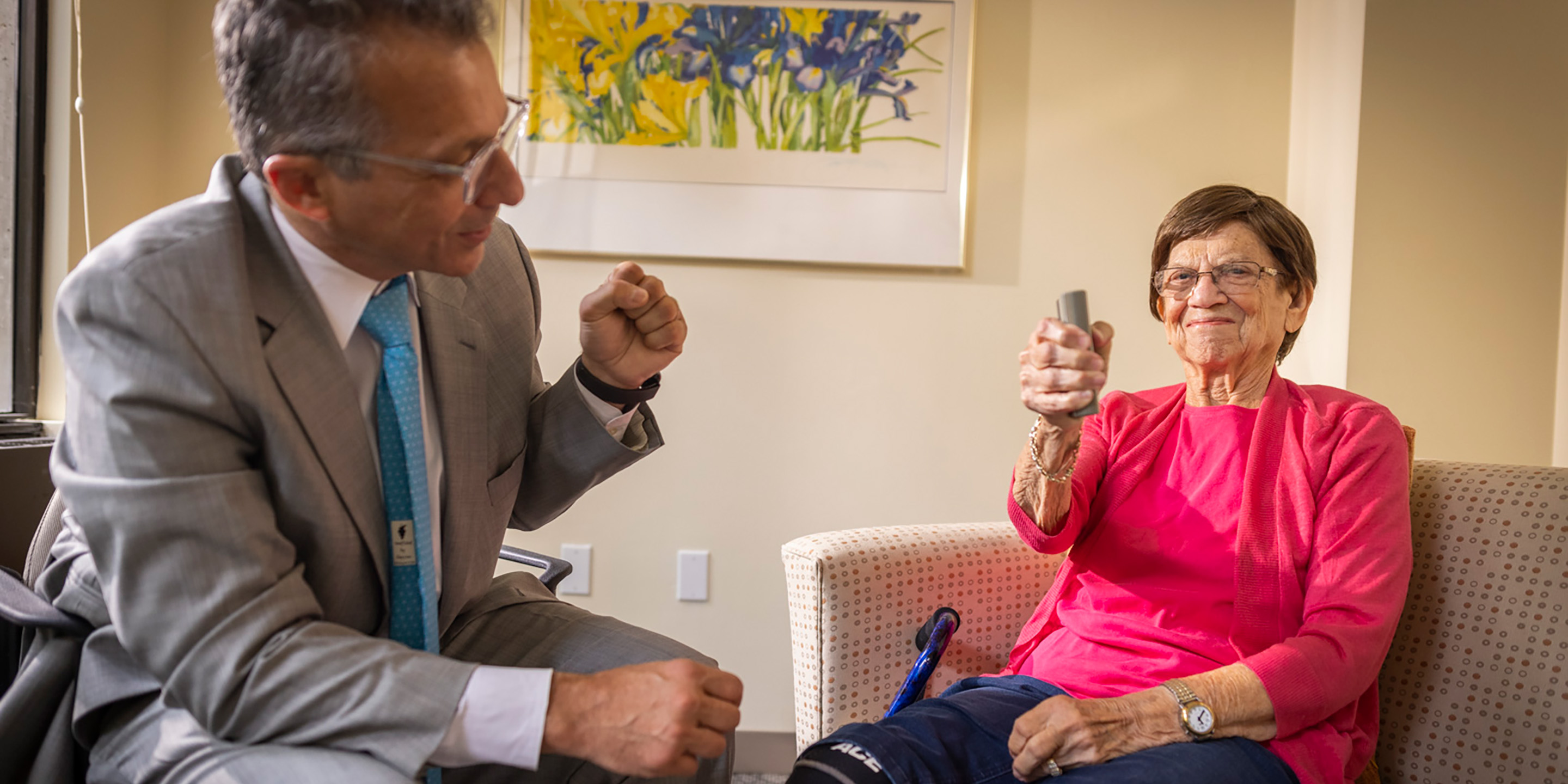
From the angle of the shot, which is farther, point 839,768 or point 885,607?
point 885,607

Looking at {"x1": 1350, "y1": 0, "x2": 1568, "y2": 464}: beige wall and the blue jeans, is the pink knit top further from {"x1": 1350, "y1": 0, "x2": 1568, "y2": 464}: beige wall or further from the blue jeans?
{"x1": 1350, "y1": 0, "x2": 1568, "y2": 464}: beige wall

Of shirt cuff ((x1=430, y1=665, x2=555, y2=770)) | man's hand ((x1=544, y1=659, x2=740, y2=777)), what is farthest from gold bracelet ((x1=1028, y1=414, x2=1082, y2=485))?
shirt cuff ((x1=430, y1=665, x2=555, y2=770))

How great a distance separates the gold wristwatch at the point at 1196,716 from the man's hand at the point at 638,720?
24.0 inches

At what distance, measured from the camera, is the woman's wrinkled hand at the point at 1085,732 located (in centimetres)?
115

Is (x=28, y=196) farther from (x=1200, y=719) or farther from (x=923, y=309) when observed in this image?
(x=1200, y=719)

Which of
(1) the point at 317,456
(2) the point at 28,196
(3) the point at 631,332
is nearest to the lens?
(1) the point at 317,456

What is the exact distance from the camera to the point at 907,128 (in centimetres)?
227

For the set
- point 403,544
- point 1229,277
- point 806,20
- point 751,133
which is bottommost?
point 403,544

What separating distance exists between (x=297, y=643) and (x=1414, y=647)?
142cm

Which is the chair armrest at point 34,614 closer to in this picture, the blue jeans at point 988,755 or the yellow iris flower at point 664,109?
the blue jeans at point 988,755

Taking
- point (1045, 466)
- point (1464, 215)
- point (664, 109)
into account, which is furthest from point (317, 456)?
point (1464, 215)

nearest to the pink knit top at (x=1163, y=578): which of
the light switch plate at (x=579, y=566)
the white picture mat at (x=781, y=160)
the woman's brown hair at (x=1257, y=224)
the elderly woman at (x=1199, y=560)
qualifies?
the elderly woman at (x=1199, y=560)

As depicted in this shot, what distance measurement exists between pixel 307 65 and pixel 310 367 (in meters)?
0.28

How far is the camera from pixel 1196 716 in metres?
1.17
